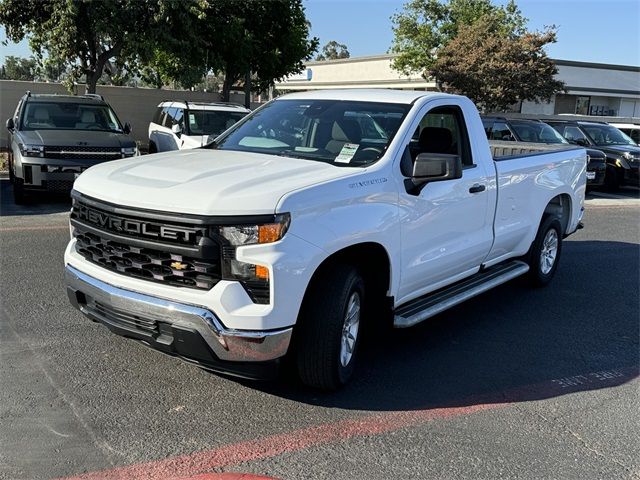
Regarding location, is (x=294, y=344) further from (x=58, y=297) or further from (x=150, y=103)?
(x=150, y=103)

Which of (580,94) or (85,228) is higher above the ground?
(580,94)

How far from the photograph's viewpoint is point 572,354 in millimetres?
→ 5117

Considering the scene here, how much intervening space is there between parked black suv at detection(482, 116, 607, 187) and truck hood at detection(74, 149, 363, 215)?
12.7m

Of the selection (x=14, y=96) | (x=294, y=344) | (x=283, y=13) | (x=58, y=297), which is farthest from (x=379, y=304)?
(x=14, y=96)

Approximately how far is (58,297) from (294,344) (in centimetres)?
288

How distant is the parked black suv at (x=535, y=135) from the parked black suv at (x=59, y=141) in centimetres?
956

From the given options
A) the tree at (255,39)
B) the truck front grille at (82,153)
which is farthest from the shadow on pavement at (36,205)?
the tree at (255,39)

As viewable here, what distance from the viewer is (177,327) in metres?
3.48

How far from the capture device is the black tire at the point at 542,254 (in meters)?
6.75

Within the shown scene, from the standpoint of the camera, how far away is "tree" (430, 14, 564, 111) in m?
25.8

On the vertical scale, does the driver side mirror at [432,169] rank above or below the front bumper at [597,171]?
above

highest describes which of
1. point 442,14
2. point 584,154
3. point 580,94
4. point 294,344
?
point 442,14

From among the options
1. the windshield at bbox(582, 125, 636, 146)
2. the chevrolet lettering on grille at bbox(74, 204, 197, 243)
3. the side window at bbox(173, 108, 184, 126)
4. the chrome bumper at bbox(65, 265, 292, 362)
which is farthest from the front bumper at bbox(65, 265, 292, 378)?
the windshield at bbox(582, 125, 636, 146)

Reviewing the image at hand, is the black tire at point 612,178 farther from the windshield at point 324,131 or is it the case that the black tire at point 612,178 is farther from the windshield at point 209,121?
the windshield at point 324,131
